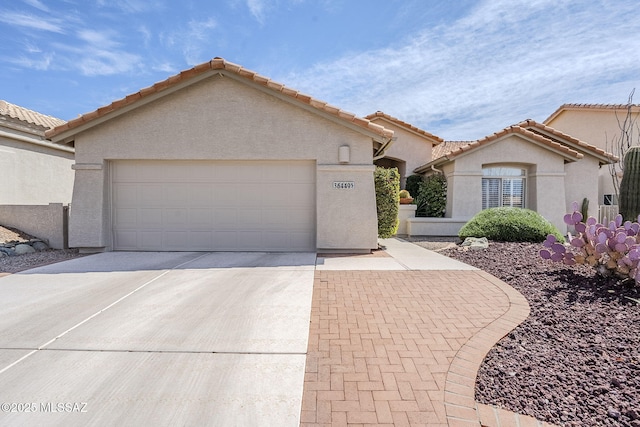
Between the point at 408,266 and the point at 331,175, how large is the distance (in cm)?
323

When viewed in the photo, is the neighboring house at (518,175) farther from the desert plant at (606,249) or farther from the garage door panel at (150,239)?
the garage door panel at (150,239)

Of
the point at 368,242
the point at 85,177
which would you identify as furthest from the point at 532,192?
the point at 85,177

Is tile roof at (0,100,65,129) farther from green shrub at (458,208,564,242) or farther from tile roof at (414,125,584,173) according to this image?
green shrub at (458,208,564,242)

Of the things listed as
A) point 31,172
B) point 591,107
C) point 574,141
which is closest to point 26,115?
point 31,172

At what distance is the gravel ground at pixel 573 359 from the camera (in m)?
2.69

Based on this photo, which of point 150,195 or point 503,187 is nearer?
point 150,195

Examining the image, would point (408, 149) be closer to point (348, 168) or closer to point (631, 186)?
point (631, 186)

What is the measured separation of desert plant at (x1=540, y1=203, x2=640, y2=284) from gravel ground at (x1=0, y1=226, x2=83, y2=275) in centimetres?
1115

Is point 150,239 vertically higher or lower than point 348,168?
lower

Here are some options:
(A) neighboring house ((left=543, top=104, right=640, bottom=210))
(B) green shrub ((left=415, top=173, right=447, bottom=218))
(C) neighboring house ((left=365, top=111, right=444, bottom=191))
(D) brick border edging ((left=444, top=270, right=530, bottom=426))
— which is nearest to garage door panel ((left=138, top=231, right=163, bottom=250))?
(D) brick border edging ((left=444, top=270, right=530, bottom=426))

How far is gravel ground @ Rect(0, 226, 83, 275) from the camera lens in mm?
7846

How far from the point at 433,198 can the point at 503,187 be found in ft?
9.28

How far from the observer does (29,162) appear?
13.6m

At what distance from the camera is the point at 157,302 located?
Answer: 517cm
